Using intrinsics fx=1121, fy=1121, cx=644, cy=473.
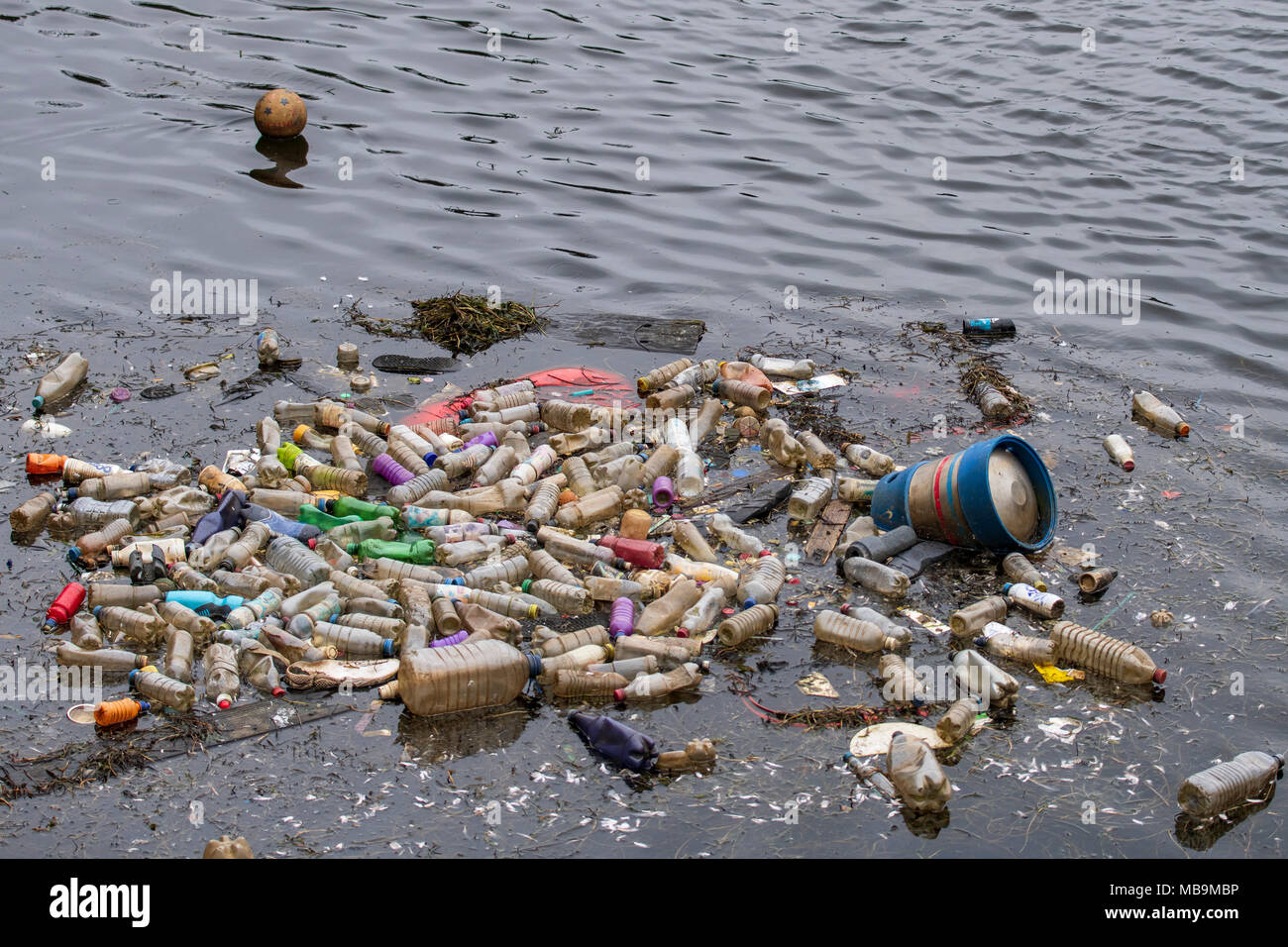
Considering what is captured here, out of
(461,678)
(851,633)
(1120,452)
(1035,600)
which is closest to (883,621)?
(851,633)

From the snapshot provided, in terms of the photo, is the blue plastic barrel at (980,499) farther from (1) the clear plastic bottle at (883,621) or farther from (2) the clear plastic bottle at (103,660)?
(2) the clear plastic bottle at (103,660)

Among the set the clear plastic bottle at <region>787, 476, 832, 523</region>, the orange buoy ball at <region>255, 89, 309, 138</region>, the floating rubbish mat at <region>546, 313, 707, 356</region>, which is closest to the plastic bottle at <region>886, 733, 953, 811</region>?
the clear plastic bottle at <region>787, 476, 832, 523</region>

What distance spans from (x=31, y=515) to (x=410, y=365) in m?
3.09

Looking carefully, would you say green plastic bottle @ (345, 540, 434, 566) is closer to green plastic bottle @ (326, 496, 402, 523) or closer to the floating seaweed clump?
green plastic bottle @ (326, 496, 402, 523)

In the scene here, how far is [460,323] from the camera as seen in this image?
944 centimetres

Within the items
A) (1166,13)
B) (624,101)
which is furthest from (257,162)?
(1166,13)

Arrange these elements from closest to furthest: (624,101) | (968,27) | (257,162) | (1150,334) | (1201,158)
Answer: (1150,334) < (257,162) < (1201,158) < (624,101) < (968,27)

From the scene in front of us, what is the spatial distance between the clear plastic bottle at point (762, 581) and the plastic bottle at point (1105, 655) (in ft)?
4.90

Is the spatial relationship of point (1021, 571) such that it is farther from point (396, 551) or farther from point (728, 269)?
point (728, 269)

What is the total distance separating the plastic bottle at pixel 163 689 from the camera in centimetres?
525

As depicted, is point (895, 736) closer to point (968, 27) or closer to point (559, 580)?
point (559, 580)

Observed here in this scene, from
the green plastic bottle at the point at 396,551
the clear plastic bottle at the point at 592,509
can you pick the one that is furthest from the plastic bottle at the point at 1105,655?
the green plastic bottle at the point at 396,551
